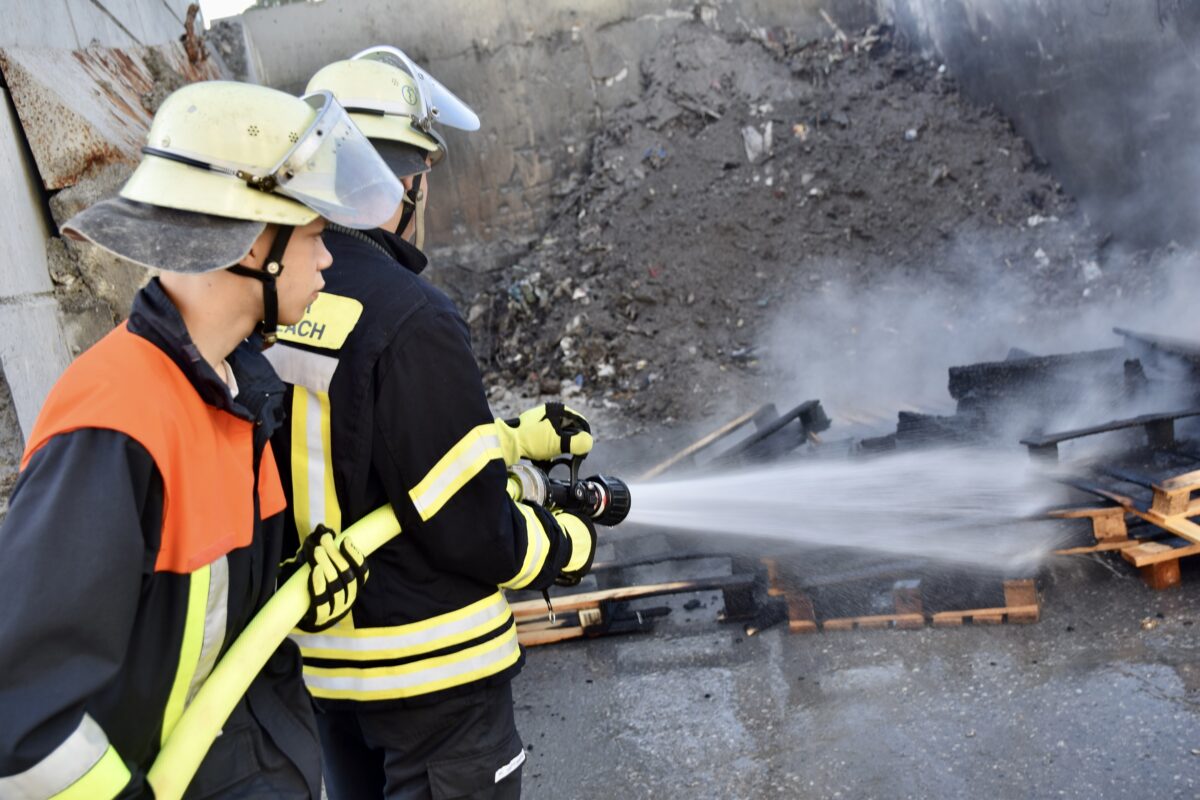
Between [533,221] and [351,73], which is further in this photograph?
[533,221]

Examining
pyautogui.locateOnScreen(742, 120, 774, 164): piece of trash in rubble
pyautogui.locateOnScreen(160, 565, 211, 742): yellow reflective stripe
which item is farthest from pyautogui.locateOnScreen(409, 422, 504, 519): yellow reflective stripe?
pyautogui.locateOnScreen(742, 120, 774, 164): piece of trash in rubble

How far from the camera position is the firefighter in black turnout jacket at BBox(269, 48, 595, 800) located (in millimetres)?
2039

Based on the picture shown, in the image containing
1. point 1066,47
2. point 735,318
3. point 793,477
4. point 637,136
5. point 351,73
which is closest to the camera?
point 351,73

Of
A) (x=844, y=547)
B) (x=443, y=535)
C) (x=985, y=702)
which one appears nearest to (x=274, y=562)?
(x=443, y=535)

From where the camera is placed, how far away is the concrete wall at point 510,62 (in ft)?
36.0

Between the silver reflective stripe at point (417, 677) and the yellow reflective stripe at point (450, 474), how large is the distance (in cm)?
35

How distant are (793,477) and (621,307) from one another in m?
4.61

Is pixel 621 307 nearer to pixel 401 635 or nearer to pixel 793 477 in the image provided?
pixel 793 477

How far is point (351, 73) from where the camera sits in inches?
104

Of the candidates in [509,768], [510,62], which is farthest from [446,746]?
[510,62]

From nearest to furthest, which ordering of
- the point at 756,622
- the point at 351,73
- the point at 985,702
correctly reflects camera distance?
1. the point at 351,73
2. the point at 985,702
3. the point at 756,622

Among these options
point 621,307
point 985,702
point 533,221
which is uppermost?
point 533,221

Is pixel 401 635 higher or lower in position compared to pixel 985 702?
higher

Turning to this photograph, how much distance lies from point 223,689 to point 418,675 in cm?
59
